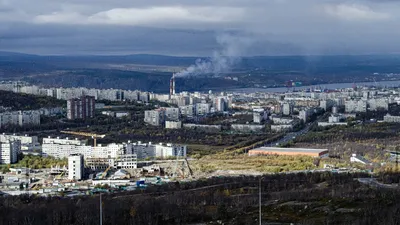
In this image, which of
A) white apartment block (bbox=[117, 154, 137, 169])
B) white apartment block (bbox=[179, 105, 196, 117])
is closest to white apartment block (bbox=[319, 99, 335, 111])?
white apartment block (bbox=[179, 105, 196, 117])

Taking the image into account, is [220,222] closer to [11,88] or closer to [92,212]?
[92,212]

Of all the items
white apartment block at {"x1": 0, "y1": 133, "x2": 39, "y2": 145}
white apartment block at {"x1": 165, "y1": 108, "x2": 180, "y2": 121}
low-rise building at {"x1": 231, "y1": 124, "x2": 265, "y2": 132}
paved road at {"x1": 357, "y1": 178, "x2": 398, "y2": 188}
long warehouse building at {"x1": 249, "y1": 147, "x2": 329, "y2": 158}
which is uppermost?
paved road at {"x1": 357, "y1": 178, "x2": 398, "y2": 188}

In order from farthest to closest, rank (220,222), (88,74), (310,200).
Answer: (88,74)
(310,200)
(220,222)

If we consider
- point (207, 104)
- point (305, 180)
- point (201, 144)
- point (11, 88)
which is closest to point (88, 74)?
point (11, 88)

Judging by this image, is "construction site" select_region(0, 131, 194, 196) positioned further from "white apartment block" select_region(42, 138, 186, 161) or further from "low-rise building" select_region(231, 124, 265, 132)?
"low-rise building" select_region(231, 124, 265, 132)

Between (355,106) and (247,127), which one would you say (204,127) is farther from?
(355,106)

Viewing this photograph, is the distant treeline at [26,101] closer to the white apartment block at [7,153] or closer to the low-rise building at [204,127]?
the low-rise building at [204,127]

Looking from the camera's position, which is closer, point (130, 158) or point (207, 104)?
point (130, 158)
